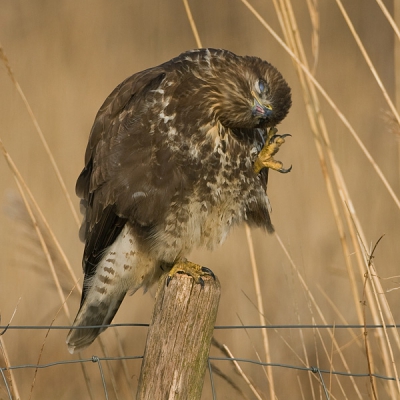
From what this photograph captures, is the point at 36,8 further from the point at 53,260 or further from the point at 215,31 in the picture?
the point at 53,260

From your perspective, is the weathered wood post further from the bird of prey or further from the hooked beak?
the hooked beak

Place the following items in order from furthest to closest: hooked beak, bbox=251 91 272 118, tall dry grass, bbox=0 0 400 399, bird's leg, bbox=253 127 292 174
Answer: tall dry grass, bbox=0 0 400 399 < bird's leg, bbox=253 127 292 174 < hooked beak, bbox=251 91 272 118

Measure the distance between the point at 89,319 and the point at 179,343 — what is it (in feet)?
3.50

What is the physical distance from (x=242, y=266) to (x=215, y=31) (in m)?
2.01

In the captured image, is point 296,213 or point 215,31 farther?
point 215,31

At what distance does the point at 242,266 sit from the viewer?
4445mm

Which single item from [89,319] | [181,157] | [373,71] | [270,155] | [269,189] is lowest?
[269,189]

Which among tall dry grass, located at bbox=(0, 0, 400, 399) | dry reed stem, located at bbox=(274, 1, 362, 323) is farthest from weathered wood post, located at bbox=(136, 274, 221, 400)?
tall dry grass, located at bbox=(0, 0, 400, 399)

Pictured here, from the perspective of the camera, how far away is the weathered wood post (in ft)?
6.93

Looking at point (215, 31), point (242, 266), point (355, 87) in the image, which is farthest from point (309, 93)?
point (215, 31)

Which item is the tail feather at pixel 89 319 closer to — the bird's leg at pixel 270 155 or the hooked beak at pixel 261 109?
the bird's leg at pixel 270 155

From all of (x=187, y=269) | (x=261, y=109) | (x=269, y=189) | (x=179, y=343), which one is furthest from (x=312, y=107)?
(x=269, y=189)

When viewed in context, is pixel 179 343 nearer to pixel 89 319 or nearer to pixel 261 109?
pixel 261 109

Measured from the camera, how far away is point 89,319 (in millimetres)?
3119
